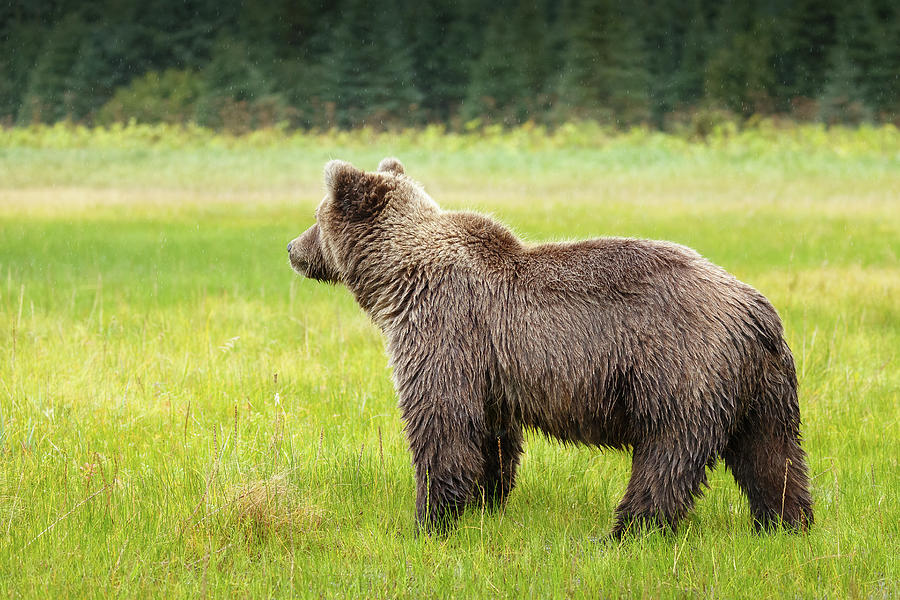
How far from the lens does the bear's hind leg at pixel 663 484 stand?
4281 millimetres

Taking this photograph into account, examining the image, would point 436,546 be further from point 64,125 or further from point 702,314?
point 64,125

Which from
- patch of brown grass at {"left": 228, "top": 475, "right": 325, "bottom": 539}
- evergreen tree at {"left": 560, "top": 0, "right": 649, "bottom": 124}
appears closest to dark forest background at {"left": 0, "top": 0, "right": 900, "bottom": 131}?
evergreen tree at {"left": 560, "top": 0, "right": 649, "bottom": 124}

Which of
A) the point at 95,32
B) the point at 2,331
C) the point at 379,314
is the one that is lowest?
the point at 2,331

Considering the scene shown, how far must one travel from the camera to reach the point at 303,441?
20.0 ft

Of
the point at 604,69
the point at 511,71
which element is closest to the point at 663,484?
the point at 604,69

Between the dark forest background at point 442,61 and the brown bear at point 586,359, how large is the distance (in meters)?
37.2

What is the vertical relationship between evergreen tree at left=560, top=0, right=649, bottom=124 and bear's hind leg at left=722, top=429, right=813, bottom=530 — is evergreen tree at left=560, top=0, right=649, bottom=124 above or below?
above

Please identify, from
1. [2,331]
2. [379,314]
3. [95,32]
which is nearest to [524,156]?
[2,331]

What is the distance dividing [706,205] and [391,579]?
49.0 ft

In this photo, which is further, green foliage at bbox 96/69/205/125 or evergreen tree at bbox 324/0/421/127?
evergreen tree at bbox 324/0/421/127

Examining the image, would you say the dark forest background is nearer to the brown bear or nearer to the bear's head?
the bear's head

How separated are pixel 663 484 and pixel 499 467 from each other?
44.9 inches

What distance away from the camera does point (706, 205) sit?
17781 mm

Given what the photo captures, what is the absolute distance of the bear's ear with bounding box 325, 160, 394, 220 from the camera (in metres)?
4.99
